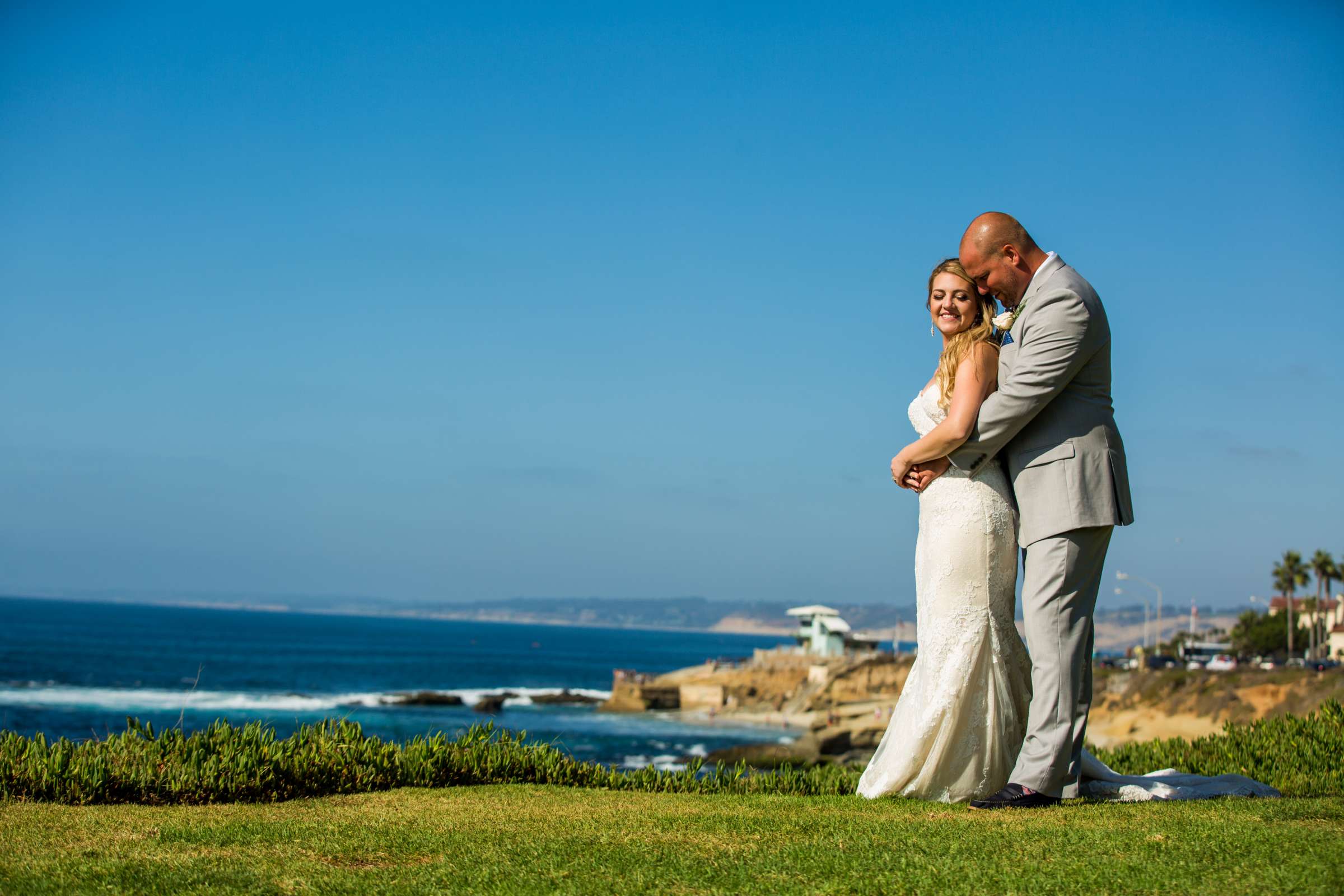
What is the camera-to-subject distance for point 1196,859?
375cm

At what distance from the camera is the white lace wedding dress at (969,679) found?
5.50 metres

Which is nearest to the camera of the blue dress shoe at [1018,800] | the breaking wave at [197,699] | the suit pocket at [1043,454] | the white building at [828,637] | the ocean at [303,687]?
the blue dress shoe at [1018,800]

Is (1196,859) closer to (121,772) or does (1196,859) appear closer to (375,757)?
(375,757)

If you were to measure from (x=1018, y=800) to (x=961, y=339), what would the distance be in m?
2.33

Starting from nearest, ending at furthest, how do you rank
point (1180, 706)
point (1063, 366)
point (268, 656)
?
point (1063, 366), point (1180, 706), point (268, 656)

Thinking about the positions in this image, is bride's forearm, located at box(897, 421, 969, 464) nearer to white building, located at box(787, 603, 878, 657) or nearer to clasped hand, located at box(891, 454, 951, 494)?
clasped hand, located at box(891, 454, 951, 494)

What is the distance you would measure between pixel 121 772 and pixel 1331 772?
680 centimetres

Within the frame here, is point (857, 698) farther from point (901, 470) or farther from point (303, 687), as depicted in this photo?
point (901, 470)

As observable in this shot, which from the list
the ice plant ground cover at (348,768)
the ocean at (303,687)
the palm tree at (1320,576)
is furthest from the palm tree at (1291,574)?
the ice plant ground cover at (348,768)

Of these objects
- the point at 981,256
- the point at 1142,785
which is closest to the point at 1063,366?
the point at 981,256

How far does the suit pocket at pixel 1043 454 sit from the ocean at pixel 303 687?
140 inches

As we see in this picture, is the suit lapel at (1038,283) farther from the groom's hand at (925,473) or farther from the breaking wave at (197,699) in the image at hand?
the breaking wave at (197,699)

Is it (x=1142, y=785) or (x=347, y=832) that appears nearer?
(x=347, y=832)

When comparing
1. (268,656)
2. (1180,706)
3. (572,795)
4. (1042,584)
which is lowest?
(268,656)
